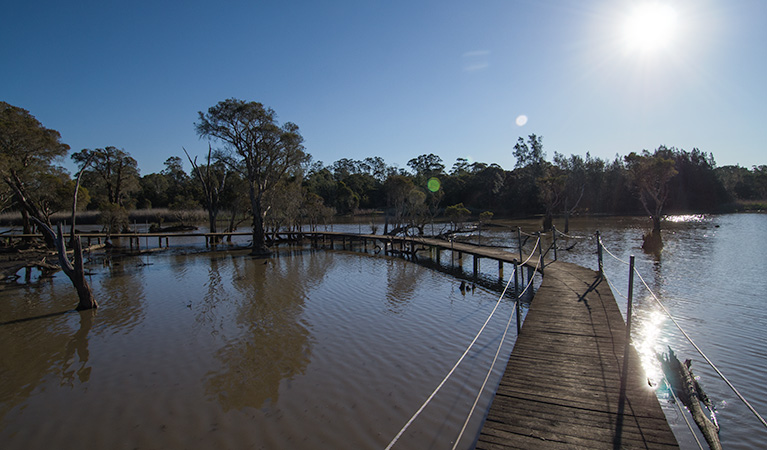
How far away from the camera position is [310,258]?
23.0 m

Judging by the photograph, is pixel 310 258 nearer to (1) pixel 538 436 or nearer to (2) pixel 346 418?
(2) pixel 346 418

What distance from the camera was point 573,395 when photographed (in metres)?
4.48

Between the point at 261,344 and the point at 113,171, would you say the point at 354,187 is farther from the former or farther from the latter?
A: the point at 261,344

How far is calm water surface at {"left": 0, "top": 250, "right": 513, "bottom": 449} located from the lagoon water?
0.03 m

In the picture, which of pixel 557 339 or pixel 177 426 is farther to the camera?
pixel 557 339

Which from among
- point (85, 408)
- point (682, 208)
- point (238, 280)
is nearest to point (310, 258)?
point (238, 280)

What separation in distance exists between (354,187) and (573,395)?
248 feet

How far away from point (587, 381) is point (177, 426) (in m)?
5.71

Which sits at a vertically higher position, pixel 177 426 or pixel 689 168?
pixel 689 168

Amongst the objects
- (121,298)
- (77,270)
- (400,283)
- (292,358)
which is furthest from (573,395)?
(121,298)

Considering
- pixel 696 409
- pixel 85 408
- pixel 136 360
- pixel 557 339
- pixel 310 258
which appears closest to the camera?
pixel 696 409

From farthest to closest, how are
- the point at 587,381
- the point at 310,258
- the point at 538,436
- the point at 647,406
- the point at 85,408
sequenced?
the point at 310,258 < the point at 85,408 < the point at 587,381 < the point at 647,406 < the point at 538,436

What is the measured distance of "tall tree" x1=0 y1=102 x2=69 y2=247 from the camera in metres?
21.4

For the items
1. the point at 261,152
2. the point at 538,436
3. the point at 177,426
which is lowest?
the point at 177,426
